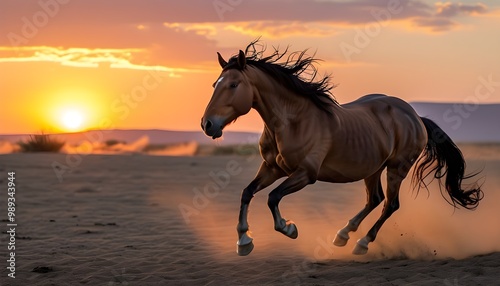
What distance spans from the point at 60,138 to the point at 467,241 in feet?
50.2

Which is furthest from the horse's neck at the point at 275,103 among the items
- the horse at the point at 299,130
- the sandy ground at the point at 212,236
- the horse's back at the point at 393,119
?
the sandy ground at the point at 212,236

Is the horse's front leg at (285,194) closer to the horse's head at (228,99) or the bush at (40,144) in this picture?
the horse's head at (228,99)

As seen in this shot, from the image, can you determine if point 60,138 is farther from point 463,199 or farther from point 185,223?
point 463,199

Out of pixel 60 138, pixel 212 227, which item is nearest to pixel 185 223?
pixel 212 227

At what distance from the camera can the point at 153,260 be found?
9414mm

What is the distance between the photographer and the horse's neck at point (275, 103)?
802 centimetres

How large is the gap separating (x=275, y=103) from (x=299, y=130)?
1.17ft

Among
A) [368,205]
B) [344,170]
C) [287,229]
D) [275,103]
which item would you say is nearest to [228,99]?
[275,103]

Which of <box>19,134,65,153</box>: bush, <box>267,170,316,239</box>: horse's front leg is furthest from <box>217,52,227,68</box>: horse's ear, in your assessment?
<box>19,134,65,153</box>: bush

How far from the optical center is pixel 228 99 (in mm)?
7641

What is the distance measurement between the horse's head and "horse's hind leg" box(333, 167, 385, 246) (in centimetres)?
228

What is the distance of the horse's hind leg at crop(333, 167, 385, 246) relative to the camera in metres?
9.34

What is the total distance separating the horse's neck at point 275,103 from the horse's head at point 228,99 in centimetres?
17

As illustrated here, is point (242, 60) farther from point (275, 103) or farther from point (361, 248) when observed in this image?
point (361, 248)
